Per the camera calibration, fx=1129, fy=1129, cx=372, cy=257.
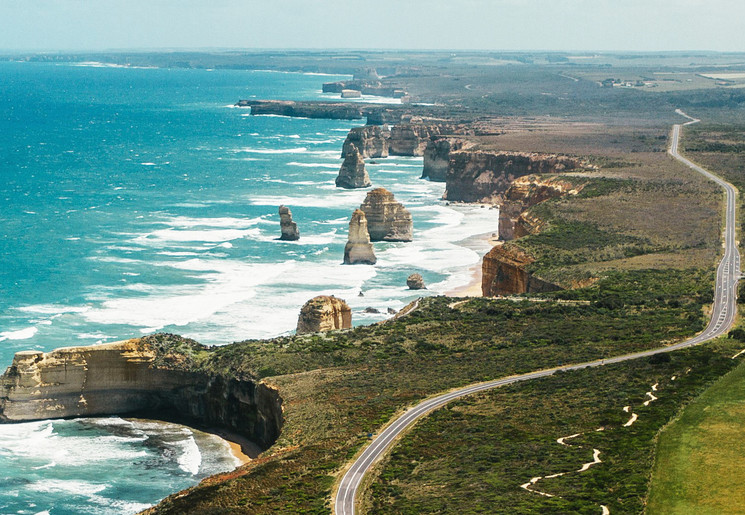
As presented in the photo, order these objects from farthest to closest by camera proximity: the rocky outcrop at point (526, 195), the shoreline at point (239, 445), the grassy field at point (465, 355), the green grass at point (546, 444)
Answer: the rocky outcrop at point (526, 195), the shoreline at point (239, 445), the grassy field at point (465, 355), the green grass at point (546, 444)

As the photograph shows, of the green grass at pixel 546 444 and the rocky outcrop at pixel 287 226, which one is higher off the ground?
the green grass at pixel 546 444

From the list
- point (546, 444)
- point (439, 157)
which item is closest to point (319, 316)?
point (546, 444)

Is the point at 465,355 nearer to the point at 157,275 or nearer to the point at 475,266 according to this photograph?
the point at 157,275

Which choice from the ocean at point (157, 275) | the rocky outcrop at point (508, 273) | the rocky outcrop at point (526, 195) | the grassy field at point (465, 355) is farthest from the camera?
the rocky outcrop at point (526, 195)

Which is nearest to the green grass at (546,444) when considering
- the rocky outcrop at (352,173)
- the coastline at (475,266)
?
the coastline at (475,266)

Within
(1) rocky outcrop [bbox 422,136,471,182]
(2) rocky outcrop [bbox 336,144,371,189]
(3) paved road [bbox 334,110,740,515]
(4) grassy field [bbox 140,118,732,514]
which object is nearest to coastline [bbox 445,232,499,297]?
(4) grassy field [bbox 140,118,732,514]

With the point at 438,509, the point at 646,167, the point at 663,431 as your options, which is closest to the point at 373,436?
the point at 438,509

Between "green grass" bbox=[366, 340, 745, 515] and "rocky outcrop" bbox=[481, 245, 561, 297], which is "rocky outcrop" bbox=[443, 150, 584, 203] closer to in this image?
"rocky outcrop" bbox=[481, 245, 561, 297]

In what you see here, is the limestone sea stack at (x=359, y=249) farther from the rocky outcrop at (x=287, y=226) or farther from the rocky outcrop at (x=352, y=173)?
the rocky outcrop at (x=352, y=173)
